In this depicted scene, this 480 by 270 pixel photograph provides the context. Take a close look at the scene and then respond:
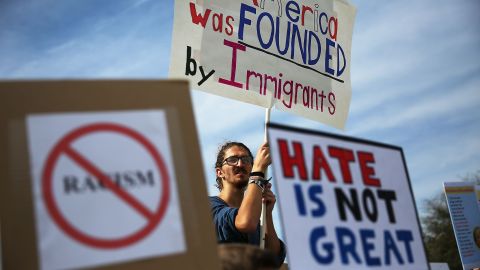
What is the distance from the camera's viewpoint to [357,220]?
1.98m

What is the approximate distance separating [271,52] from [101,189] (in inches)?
94.9

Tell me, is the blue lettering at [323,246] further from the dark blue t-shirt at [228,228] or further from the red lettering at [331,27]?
the red lettering at [331,27]

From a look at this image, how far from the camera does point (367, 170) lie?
215 cm

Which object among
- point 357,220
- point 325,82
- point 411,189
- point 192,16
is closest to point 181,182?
point 357,220

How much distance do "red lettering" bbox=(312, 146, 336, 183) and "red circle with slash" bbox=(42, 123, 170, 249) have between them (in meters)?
0.60

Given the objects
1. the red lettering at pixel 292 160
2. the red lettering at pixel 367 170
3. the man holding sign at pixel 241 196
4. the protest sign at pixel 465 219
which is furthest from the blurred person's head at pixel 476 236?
the red lettering at pixel 292 160

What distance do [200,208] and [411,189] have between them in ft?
3.55

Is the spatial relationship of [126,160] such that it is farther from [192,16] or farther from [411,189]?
[192,16]

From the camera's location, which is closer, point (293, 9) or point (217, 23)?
point (217, 23)

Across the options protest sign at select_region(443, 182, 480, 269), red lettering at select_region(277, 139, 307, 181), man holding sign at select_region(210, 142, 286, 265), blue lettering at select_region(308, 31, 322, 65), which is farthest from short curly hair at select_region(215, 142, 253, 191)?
protest sign at select_region(443, 182, 480, 269)

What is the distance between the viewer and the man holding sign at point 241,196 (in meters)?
2.75

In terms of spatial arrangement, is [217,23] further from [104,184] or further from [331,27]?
[104,184]

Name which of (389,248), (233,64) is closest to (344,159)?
(389,248)

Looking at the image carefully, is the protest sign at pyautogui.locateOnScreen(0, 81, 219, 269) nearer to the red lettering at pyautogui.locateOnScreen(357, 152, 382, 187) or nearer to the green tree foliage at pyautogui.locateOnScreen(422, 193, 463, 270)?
the red lettering at pyautogui.locateOnScreen(357, 152, 382, 187)
